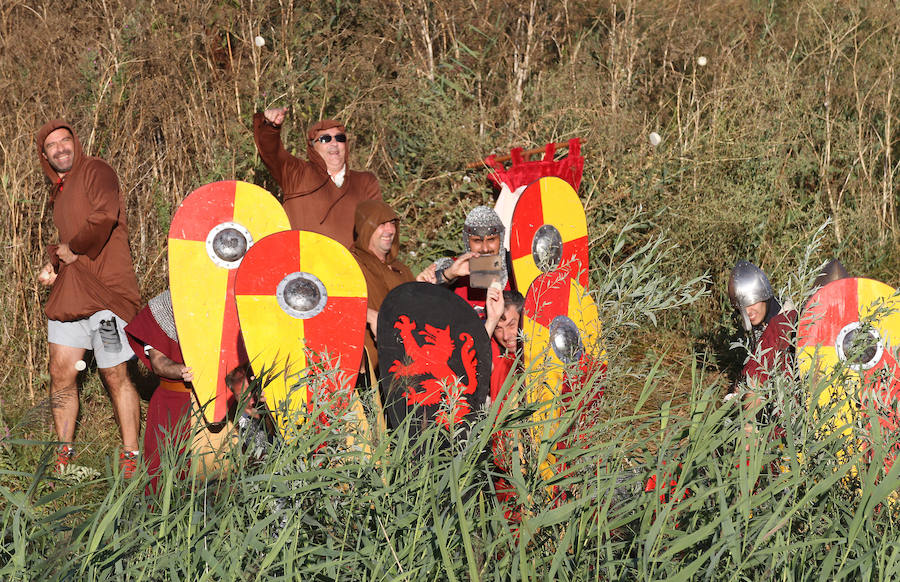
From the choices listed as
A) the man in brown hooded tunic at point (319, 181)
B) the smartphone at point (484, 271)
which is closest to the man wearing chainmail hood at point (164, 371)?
the man in brown hooded tunic at point (319, 181)

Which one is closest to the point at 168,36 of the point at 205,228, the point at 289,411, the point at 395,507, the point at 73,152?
the point at 73,152

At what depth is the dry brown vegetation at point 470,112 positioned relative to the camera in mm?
5285

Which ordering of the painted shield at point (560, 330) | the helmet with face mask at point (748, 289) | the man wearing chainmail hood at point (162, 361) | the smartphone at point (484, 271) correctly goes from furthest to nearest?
the helmet with face mask at point (748, 289) → the smartphone at point (484, 271) → the man wearing chainmail hood at point (162, 361) → the painted shield at point (560, 330)

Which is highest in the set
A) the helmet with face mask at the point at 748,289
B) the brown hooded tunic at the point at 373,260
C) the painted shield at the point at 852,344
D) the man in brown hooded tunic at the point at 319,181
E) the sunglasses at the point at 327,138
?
the sunglasses at the point at 327,138

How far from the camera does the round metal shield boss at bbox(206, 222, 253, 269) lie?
381 cm

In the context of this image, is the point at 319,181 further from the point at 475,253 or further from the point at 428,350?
the point at 428,350

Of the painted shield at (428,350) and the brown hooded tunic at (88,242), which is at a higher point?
the brown hooded tunic at (88,242)

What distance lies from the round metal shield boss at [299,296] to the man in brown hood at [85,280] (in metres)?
1.15

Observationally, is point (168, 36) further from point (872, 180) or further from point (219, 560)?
point (872, 180)

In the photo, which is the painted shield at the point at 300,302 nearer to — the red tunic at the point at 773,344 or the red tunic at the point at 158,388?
the red tunic at the point at 158,388

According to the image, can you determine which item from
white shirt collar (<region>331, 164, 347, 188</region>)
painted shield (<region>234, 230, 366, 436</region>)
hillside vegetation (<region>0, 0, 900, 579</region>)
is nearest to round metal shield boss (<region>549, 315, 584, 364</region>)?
hillside vegetation (<region>0, 0, 900, 579</region>)

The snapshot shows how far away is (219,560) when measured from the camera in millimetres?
2402

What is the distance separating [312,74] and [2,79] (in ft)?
5.66

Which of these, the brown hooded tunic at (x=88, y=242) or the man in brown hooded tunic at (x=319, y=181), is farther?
the man in brown hooded tunic at (x=319, y=181)
